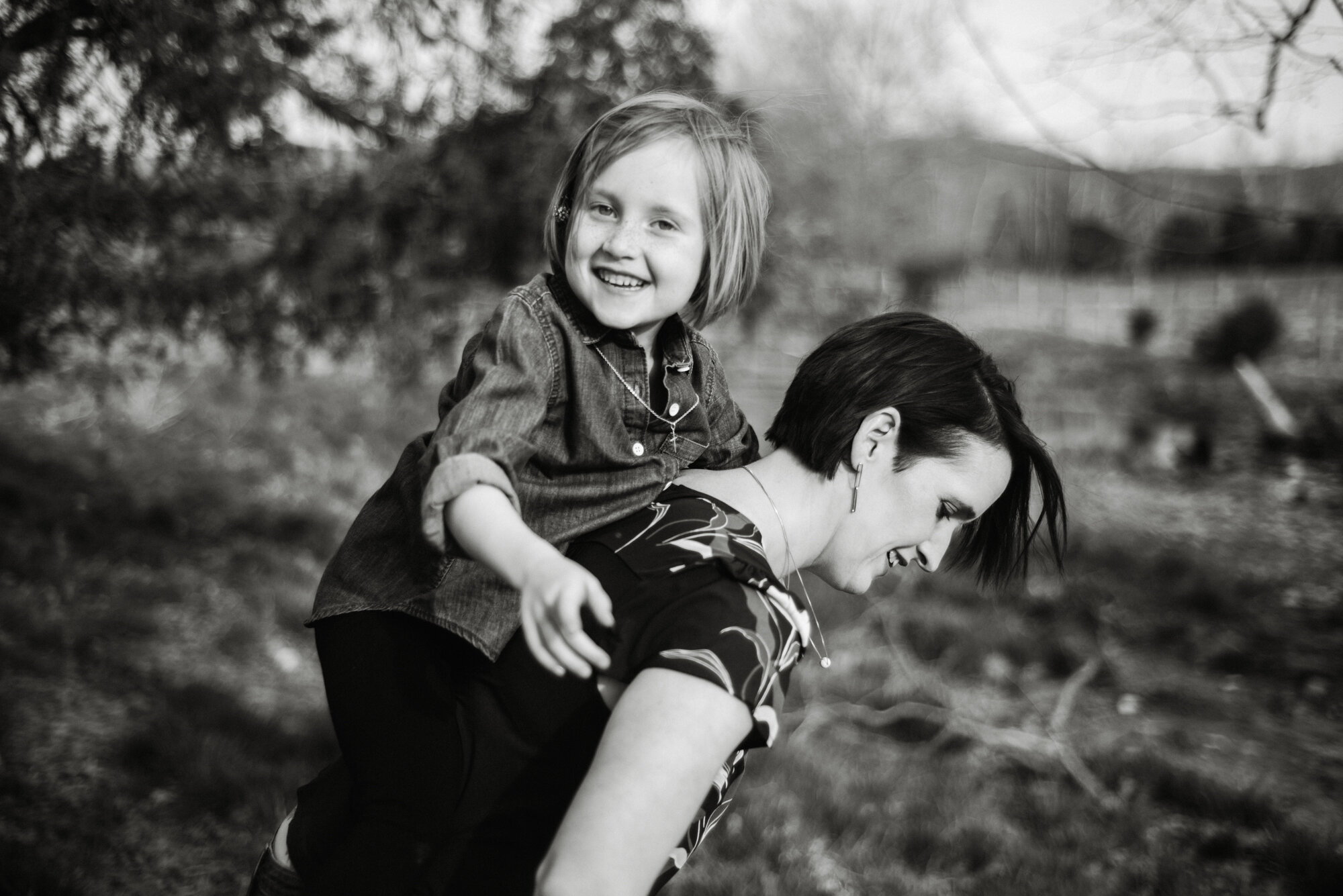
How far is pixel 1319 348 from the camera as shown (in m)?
17.3

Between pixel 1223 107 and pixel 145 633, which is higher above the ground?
pixel 1223 107

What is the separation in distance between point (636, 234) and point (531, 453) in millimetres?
428

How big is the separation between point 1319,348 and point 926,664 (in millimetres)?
15552

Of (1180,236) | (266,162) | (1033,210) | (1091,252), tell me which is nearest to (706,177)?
(266,162)

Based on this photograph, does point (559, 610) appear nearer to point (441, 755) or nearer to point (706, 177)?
point (441, 755)

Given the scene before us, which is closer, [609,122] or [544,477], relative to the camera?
[544,477]

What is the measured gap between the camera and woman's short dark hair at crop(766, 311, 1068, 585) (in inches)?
67.0

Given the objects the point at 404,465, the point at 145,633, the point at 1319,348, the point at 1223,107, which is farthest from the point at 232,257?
the point at 1319,348

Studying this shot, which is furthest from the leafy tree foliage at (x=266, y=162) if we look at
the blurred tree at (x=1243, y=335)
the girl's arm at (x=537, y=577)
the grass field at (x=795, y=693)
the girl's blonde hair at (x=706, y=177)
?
the blurred tree at (x=1243, y=335)

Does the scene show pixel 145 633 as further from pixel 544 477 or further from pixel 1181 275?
pixel 1181 275

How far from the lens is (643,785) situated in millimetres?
1086

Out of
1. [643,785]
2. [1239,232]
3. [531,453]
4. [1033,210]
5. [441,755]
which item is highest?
[1033,210]

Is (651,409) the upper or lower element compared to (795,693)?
upper

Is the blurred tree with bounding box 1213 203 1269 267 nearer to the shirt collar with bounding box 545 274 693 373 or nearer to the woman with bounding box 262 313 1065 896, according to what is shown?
the woman with bounding box 262 313 1065 896
